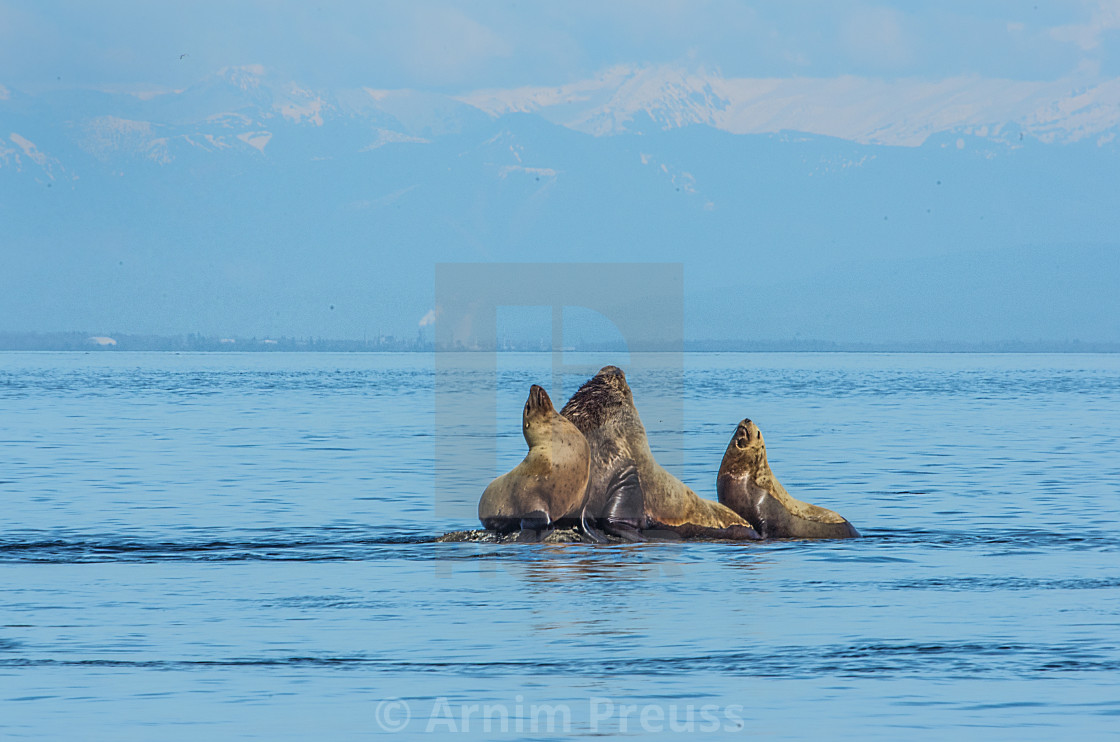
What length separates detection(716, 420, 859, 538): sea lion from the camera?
17.3 metres

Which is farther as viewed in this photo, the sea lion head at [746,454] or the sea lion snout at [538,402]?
the sea lion head at [746,454]

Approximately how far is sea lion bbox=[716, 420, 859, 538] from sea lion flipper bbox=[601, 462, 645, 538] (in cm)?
109

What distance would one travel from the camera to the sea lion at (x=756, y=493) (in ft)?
56.9

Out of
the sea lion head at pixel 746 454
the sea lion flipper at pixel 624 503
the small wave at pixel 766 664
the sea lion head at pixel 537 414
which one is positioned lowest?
the small wave at pixel 766 664

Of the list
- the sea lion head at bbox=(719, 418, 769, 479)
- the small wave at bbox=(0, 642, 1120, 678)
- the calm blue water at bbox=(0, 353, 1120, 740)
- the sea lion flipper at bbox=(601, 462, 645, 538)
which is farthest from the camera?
the sea lion head at bbox=(719, 418, 769, 479)

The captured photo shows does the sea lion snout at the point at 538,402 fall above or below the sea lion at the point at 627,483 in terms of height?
above

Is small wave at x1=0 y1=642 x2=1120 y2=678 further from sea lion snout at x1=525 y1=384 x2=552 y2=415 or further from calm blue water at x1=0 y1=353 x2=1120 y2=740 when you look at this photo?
sea lion snout at x1=525 y1=384 x2=552 y2=415

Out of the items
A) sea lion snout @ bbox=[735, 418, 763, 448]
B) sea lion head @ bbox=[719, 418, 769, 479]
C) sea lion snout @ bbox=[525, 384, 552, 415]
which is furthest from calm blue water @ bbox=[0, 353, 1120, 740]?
sea lion snout @ bbox=[525, 384, 552, 415]

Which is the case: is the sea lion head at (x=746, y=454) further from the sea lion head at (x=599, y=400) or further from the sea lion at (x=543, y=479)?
the sea lion at (x=543, y=479)

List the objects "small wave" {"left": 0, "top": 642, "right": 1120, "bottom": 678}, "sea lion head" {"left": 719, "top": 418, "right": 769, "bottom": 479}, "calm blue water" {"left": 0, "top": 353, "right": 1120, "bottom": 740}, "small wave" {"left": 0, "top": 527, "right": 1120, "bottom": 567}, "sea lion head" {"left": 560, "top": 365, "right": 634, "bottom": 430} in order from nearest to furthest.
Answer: "calm blue water" {"left": 0, "top": 353, "right": 1120, "bottom": 740} → "small wave" {"left": 0, "top": 642, "right": 1120, "bottom": 678} → "small wave" {"left": 0, "top": 527, "right": 1120, "bottom": 567} → "sea lion head" {"left": 560, "top": 365, "right": 634, "bottom": 430} → "sea lion head" {"left": 719, "top": 418, "right": 769, "bottom": 479}

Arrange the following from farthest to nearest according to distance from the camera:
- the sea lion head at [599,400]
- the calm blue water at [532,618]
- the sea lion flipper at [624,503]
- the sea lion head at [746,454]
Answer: the sea lion head at [746,454]
the sea lion head at [599,400]
the sea lion flipper at [624,503]
the calm blue water at [532,618]

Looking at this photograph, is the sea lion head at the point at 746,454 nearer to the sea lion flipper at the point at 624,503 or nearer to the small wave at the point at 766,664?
the sea lion flipper at the point at 624,503

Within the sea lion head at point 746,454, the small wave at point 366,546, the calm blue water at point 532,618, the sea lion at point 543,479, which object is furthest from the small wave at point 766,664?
the sea lion head at point 746,454

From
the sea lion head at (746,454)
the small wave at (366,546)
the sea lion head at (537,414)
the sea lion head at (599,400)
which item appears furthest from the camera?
the sea lion head at (746,454)
